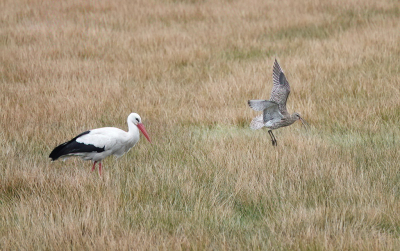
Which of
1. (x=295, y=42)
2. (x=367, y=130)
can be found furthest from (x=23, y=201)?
(x=295, y=42)

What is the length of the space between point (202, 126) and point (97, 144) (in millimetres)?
1819

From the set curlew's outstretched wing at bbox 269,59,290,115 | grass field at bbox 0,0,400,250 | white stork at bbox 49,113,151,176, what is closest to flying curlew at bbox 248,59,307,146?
curlew's outstretched wing at bbox 269,59,290,115

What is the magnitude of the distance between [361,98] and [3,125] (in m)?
4.18

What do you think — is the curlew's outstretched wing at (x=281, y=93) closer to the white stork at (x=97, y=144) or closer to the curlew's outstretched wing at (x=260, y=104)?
the curlew's outstretched wing at (x=260, y=104)

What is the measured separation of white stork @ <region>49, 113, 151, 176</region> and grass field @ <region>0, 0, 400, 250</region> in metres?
0.17

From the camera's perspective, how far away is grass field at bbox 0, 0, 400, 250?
133 inches

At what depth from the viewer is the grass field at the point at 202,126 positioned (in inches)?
133

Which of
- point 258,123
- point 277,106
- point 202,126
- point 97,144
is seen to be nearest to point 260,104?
point 277,106

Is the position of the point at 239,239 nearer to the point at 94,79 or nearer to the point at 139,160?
the point at 139,160

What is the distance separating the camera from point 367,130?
18.4 ft

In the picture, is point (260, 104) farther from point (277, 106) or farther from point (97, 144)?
point (97, 144)

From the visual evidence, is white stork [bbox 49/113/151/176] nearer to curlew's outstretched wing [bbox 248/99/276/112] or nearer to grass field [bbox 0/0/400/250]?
grass field [bbox 0/0/400/250]

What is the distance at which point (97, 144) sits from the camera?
4.36m

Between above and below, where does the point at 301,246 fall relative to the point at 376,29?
below
